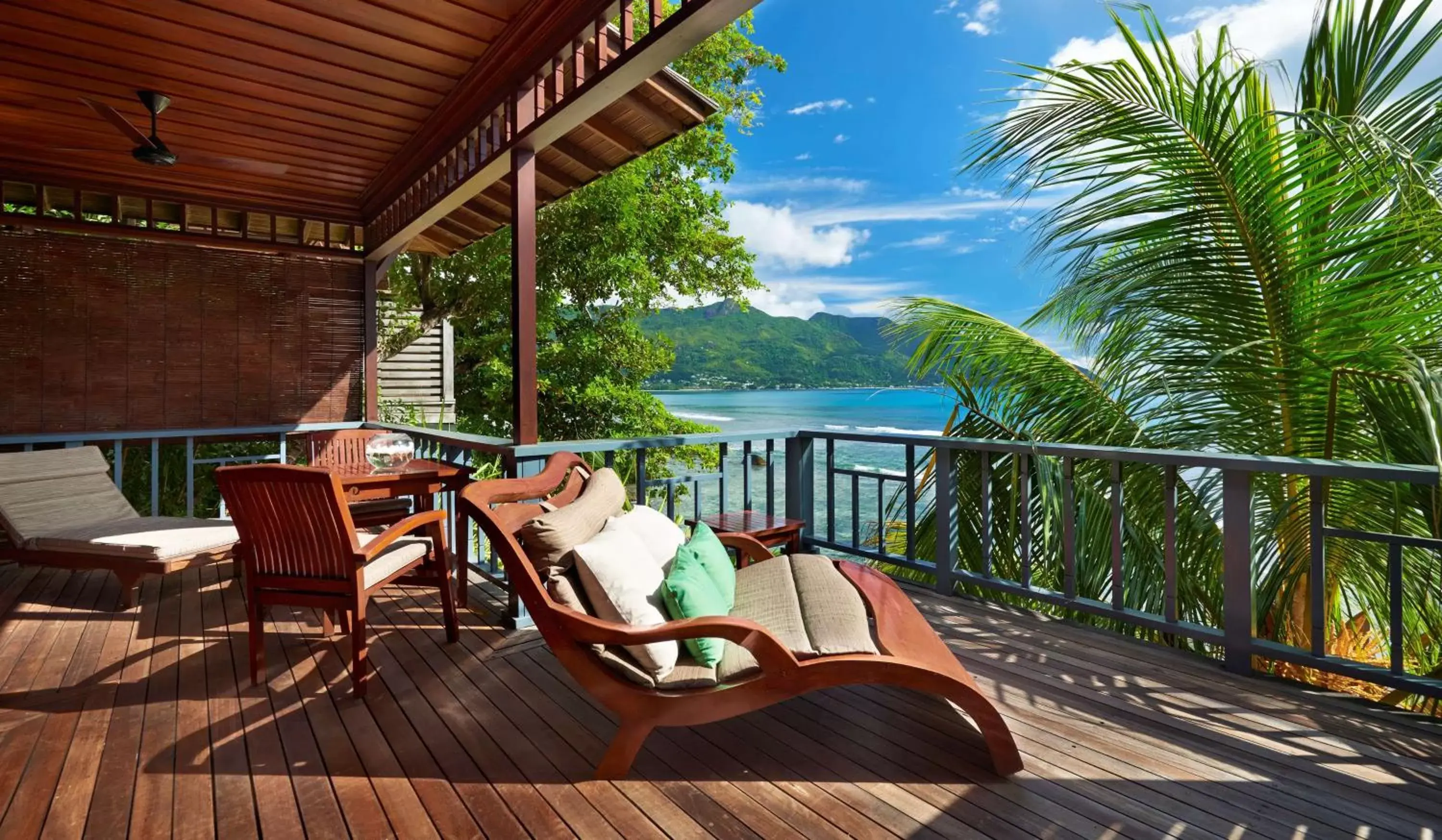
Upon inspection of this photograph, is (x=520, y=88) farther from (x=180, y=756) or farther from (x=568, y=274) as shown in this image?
(x=568, y=274)

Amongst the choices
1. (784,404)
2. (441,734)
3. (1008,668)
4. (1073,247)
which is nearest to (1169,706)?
(1008,668)

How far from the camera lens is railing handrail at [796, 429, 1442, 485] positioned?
7.91ft

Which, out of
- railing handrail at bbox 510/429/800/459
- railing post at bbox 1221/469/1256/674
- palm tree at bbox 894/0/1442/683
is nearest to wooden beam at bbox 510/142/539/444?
railing handrail at bbox 510/429/800/459

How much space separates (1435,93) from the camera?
323 cm

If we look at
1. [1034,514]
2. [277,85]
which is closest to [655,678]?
[1034,514]

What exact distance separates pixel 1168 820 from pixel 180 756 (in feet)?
9.35

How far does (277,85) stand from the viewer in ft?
12.8

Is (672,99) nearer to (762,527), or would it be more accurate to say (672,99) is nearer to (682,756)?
(762,527)

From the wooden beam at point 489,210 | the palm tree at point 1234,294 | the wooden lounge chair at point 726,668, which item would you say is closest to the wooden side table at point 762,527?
the palm tree at point 1234,294

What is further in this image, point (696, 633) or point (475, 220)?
point (475, 220)

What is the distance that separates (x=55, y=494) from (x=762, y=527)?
4.08 meters

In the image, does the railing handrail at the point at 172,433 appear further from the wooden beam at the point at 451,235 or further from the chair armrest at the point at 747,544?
the chair armrest at the point at 747,544

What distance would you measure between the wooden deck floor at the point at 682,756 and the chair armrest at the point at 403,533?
497mm

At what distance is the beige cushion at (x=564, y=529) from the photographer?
91.2 inches
